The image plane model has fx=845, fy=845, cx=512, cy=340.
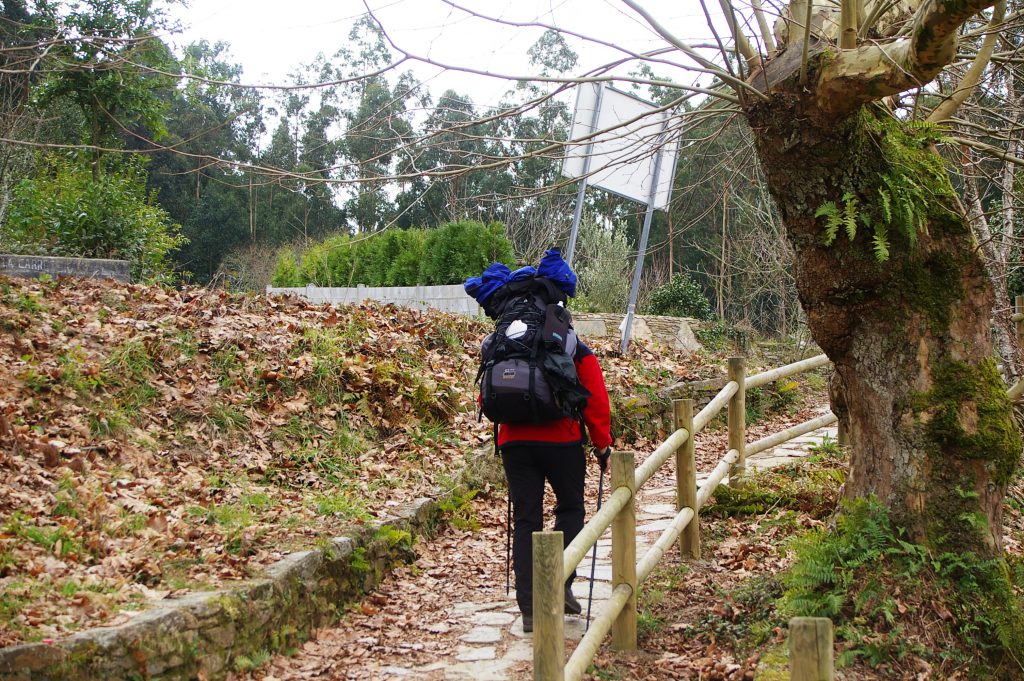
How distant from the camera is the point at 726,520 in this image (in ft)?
21.9

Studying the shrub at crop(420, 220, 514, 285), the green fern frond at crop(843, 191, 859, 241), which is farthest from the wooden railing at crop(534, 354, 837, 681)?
the shrub at crop(420, 220, 514, 285)

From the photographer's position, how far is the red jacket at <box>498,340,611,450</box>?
4461 mm

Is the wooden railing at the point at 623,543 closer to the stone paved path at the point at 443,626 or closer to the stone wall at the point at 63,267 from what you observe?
the stone paved path at the point at 443,626

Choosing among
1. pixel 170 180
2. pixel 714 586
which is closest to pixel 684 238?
pixel 170 180

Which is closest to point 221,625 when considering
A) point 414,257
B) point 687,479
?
point 687,479

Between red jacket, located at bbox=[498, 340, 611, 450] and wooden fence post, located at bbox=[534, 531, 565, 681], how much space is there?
1.33 m

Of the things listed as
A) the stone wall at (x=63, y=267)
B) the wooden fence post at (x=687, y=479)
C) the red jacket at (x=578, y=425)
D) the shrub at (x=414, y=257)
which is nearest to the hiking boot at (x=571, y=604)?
the red jacket at (x=578, y=425)

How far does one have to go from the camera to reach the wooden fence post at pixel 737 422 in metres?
7.18

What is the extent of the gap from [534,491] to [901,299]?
211cm

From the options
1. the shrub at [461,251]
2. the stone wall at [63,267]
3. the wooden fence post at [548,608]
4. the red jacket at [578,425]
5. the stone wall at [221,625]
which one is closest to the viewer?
the wooden fence post at [548,608]

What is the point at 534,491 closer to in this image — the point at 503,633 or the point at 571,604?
the point at 571,604

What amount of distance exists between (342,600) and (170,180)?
35662 mm

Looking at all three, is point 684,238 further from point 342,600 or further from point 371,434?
point 342,600

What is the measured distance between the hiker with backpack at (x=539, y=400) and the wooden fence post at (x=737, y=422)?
2.83m
